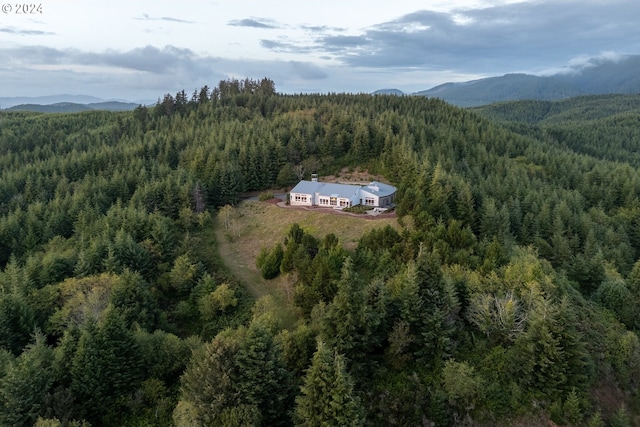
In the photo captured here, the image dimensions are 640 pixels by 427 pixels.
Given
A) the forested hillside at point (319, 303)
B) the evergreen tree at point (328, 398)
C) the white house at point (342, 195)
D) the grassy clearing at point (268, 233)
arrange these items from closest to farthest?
1. the evergreen tree at point (328, 398)
2. the forested hillside at point (319, 303)
3. the grassy clearing at point (268, 233)
4. the white house at point (342, 195)

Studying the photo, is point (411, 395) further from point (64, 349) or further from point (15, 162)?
point (15, 162)

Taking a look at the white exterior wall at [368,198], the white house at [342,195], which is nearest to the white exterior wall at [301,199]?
the white house at [342,195]

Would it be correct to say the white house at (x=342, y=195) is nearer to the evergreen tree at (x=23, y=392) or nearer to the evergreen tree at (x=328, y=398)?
the evergreen tree at (x=328, y=398)

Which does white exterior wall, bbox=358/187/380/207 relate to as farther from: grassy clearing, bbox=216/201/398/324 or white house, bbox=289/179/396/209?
Answer: grassy clearing, bbox=216/201/398/324

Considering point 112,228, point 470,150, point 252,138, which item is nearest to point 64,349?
point 112,228

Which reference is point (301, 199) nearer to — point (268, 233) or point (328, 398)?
point (268, 233)

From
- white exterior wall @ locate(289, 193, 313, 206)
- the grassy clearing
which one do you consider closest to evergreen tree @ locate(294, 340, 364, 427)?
the grassy clearing
